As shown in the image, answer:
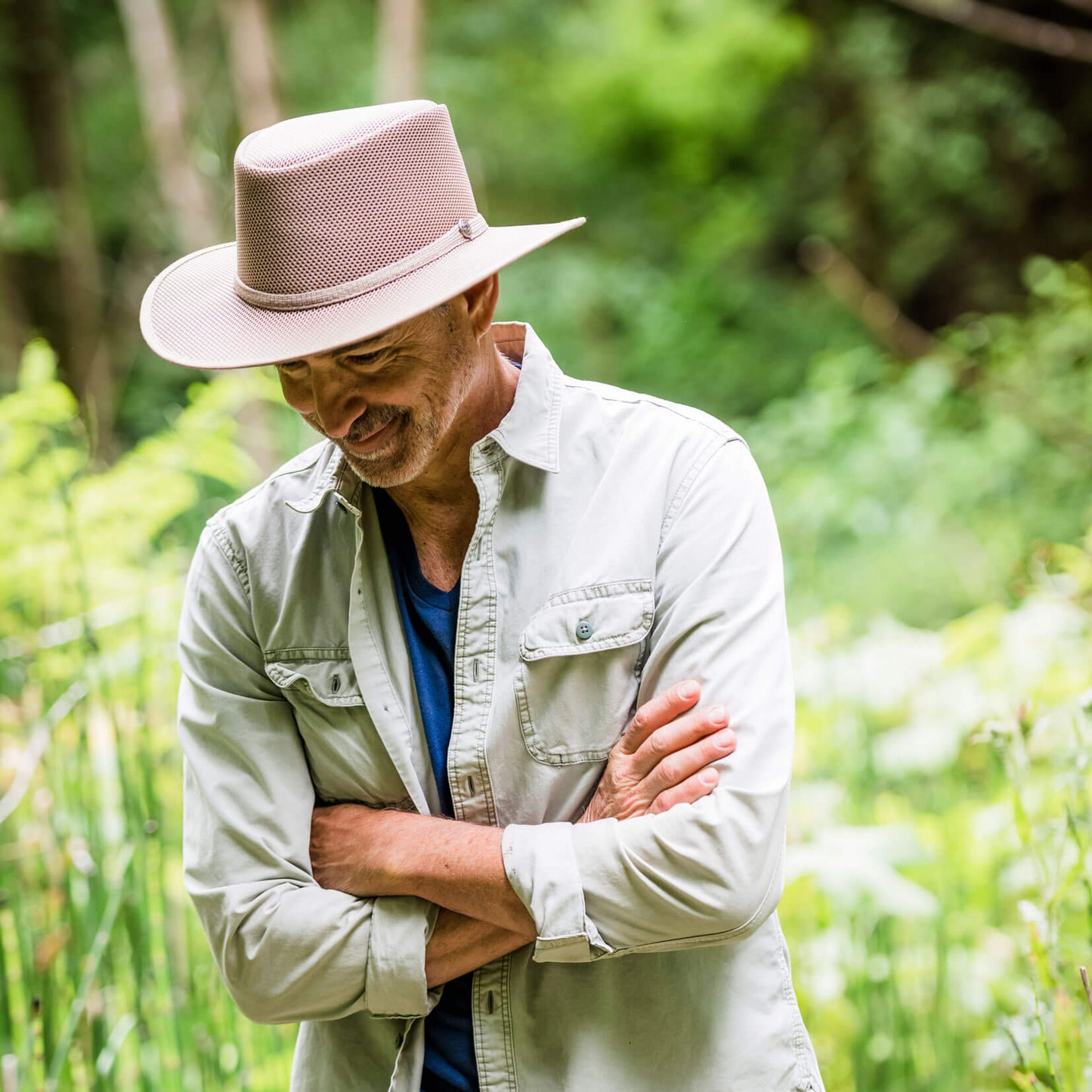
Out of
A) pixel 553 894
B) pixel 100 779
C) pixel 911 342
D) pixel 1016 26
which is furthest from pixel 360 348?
pixel 911 342

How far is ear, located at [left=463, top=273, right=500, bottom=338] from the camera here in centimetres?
120

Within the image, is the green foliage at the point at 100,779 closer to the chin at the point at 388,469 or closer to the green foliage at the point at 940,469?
the chin at the point at 388,469

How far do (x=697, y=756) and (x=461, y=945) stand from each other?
0.31 meters

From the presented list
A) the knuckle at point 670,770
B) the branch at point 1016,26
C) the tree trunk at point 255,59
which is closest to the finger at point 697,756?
the knuckle at point 670,770

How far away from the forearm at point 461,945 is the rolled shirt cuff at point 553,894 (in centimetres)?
6

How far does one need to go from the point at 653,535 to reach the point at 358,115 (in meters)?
0.51

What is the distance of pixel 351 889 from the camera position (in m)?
1.19

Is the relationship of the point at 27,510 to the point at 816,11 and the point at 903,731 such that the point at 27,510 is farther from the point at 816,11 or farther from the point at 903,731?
the point at 816,11

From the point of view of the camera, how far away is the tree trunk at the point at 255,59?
5941 mm

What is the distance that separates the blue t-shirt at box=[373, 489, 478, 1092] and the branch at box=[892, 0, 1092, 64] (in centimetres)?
297

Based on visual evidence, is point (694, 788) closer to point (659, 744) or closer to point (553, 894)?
point (659, 744)

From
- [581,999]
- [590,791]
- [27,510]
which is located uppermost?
[590,791]

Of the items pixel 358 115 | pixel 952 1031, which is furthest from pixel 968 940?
pixel 358 115

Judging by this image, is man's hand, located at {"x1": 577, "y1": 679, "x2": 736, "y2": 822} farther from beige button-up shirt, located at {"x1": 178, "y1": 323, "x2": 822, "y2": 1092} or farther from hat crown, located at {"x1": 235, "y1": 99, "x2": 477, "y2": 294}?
hat crown, located at {"x1": 235, "y1": 99, "x2": 477, "y2": 294}
